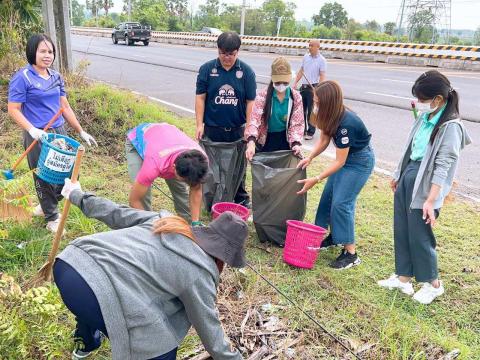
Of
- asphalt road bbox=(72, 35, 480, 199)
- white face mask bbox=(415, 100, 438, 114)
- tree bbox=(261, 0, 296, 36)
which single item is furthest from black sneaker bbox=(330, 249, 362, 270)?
tree bbox=(261, 0, 296, 36)

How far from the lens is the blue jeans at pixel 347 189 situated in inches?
135

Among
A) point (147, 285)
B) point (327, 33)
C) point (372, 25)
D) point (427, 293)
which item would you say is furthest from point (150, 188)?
point (372, 25)

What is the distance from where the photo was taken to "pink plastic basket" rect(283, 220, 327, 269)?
3420 millimetres

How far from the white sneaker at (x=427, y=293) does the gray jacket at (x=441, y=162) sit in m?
0.69

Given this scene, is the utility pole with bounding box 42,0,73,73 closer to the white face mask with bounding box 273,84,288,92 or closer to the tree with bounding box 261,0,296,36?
the white face mask with bounding box 273,84,288,92

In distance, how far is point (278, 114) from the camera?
3906mm

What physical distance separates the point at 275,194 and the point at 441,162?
4.44 feet

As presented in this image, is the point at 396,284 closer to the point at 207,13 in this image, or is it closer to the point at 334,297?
the point at 334,297

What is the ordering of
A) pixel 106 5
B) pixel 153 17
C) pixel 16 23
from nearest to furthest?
pixel 16 23, pixel 153 17, pixel 106 5

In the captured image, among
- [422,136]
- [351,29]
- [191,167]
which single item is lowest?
[191,167]

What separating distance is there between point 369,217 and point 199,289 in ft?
9.97

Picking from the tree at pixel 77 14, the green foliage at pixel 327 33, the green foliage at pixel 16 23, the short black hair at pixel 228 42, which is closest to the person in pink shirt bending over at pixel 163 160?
the short black hair at pixel 228 42

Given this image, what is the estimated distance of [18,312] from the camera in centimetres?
226

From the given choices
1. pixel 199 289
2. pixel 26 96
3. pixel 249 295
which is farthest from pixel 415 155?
pixel 26 96
